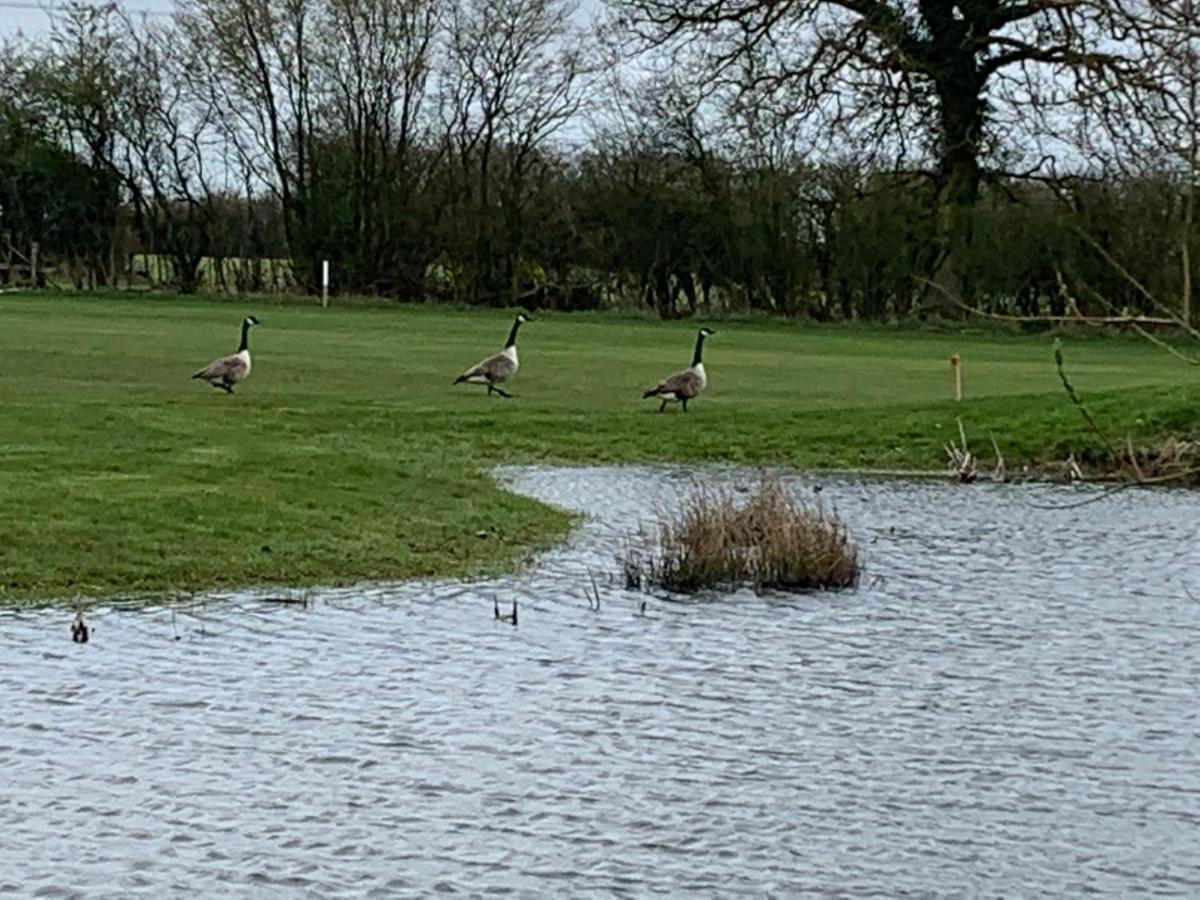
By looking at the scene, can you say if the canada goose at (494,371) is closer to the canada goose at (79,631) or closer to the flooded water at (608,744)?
the flooded water at (608,744)

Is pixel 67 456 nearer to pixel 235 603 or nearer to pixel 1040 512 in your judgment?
pixel 235 603

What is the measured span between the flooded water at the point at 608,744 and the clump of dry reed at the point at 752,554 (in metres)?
0.37

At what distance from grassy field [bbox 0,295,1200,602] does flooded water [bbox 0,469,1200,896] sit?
1546 mm

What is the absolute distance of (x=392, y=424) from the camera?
27.3 metres

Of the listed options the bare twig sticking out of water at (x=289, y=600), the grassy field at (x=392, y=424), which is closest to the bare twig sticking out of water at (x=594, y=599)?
the grassy field at (x=392, y=424)

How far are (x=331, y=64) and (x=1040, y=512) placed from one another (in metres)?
45.0

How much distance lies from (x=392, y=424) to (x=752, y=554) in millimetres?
11757

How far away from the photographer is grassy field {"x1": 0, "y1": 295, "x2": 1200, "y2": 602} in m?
16.8

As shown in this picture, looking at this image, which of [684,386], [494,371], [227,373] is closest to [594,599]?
[684,386]

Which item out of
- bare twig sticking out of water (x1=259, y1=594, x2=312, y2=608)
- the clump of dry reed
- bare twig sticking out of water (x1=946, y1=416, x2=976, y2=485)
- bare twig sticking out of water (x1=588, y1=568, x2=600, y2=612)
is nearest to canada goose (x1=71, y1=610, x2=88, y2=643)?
bare twig sticking out of water (x1=259, y1=594, x2=312, y2=608)

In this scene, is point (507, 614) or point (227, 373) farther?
point (227, 373)

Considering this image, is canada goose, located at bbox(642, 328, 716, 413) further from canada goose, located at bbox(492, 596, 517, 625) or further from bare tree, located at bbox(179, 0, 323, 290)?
bare tree, located at bbox(179, 0, 323, 290)

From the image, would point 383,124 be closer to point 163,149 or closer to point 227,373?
point 163,149

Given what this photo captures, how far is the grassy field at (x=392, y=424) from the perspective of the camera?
1683cm
